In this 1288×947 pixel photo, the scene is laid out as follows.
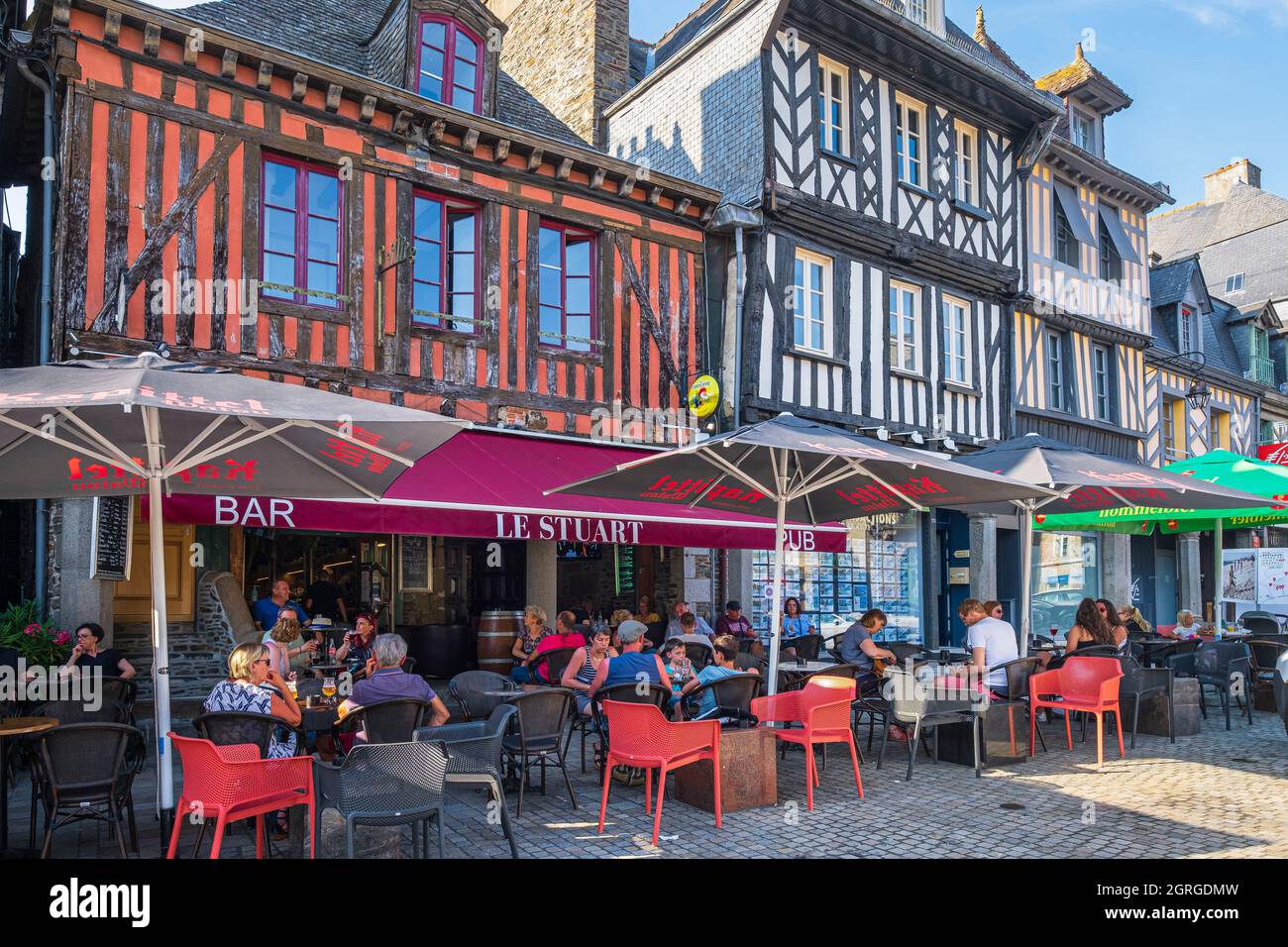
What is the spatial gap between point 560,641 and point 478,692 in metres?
1.73

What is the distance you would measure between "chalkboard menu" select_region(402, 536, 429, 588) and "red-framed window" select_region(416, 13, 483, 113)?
17.0 feet

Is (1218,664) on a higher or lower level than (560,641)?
lower

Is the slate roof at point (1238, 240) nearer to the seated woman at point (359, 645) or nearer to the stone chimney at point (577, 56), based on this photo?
the stone chimney at point (577, 56)

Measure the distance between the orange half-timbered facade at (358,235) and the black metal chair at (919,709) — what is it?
480 centimetres

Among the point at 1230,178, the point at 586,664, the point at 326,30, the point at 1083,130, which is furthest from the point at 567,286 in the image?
the point at 1230,178

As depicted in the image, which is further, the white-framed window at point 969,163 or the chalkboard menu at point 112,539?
the white-framed window at point 969,163

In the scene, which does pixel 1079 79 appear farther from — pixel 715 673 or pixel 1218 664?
pixel 715 673

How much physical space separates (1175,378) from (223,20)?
59.0 feet

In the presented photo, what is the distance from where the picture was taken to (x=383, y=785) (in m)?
3.97

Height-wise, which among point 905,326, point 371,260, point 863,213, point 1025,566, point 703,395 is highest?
point 863,213

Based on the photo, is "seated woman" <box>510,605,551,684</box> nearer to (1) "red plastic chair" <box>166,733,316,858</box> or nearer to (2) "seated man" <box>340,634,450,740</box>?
(2) "seated man" <box>340,634,450,740</box>

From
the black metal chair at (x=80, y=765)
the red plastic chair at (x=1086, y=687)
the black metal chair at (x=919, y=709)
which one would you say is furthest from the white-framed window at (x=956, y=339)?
the black metal chair at (x=80, y=765)

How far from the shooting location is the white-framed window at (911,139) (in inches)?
522

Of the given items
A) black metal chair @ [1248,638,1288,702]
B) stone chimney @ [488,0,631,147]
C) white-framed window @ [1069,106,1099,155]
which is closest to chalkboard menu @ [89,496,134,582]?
stone chimney @ [488,0,631,147]
